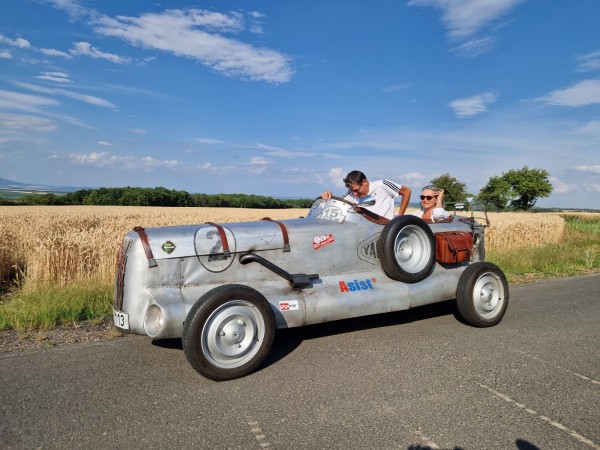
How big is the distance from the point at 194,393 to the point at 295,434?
102cm

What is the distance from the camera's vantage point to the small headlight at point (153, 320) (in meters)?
3.78

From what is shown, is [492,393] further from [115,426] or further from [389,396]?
[115,426]

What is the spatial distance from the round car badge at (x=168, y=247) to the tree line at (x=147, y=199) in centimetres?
3768

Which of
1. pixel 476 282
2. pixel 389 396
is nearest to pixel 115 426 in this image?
pixel 389 396

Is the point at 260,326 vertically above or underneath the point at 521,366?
above

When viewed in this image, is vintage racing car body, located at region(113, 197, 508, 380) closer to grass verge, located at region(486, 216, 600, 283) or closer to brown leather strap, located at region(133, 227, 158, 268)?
brown leather strap, located at region(133, 227, 158, 268)

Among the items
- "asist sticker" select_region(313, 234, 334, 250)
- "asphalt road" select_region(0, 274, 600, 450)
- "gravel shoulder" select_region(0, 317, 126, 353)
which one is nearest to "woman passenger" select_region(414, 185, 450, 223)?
"asphalt road" select_region(0, 274, 600, 450)

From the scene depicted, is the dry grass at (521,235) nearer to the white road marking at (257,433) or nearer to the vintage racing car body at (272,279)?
the vintage racing car body at (272,279)

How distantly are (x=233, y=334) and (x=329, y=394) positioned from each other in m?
0.94

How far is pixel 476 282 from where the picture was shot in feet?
17.1

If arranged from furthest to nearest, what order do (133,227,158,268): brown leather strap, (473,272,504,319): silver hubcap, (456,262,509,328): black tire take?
(473,272,504,319): silver hubcap
(456,262,509,328): black tire
(133,227,158,268): brown leather strap

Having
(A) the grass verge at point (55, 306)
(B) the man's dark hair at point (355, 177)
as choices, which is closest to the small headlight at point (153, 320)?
(A) the grass verge at point (55, 306)

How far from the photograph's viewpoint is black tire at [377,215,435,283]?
477cm

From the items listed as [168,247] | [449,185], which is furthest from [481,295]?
[449,185]
